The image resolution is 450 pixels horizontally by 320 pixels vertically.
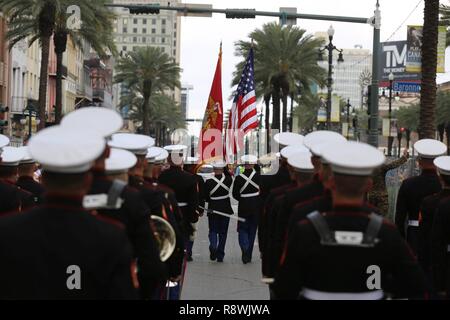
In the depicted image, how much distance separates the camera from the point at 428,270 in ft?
25.6

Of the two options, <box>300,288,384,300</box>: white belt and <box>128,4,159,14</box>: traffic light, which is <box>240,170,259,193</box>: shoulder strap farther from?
<box>300,288,384,300</box>: white belt

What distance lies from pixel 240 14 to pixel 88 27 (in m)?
16.8

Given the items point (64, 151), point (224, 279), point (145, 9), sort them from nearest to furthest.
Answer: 1. point (64, 151)
2. point (224, 279)
3. point (145, 9)

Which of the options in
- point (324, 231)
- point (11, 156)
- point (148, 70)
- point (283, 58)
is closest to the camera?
point (324, 231)

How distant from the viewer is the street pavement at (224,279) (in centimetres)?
1195

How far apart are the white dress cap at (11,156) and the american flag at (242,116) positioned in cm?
1203

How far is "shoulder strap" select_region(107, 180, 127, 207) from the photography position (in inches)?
211

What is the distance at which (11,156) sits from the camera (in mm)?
9047

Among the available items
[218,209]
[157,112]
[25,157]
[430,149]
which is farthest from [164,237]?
[157,112]

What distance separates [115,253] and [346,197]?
1269mm

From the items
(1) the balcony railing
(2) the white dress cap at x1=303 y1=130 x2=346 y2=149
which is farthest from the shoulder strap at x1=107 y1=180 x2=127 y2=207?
(1) the balcony railing

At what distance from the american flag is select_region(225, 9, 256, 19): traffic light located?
1.42m

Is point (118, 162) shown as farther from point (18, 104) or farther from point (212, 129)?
point (18, 104)
